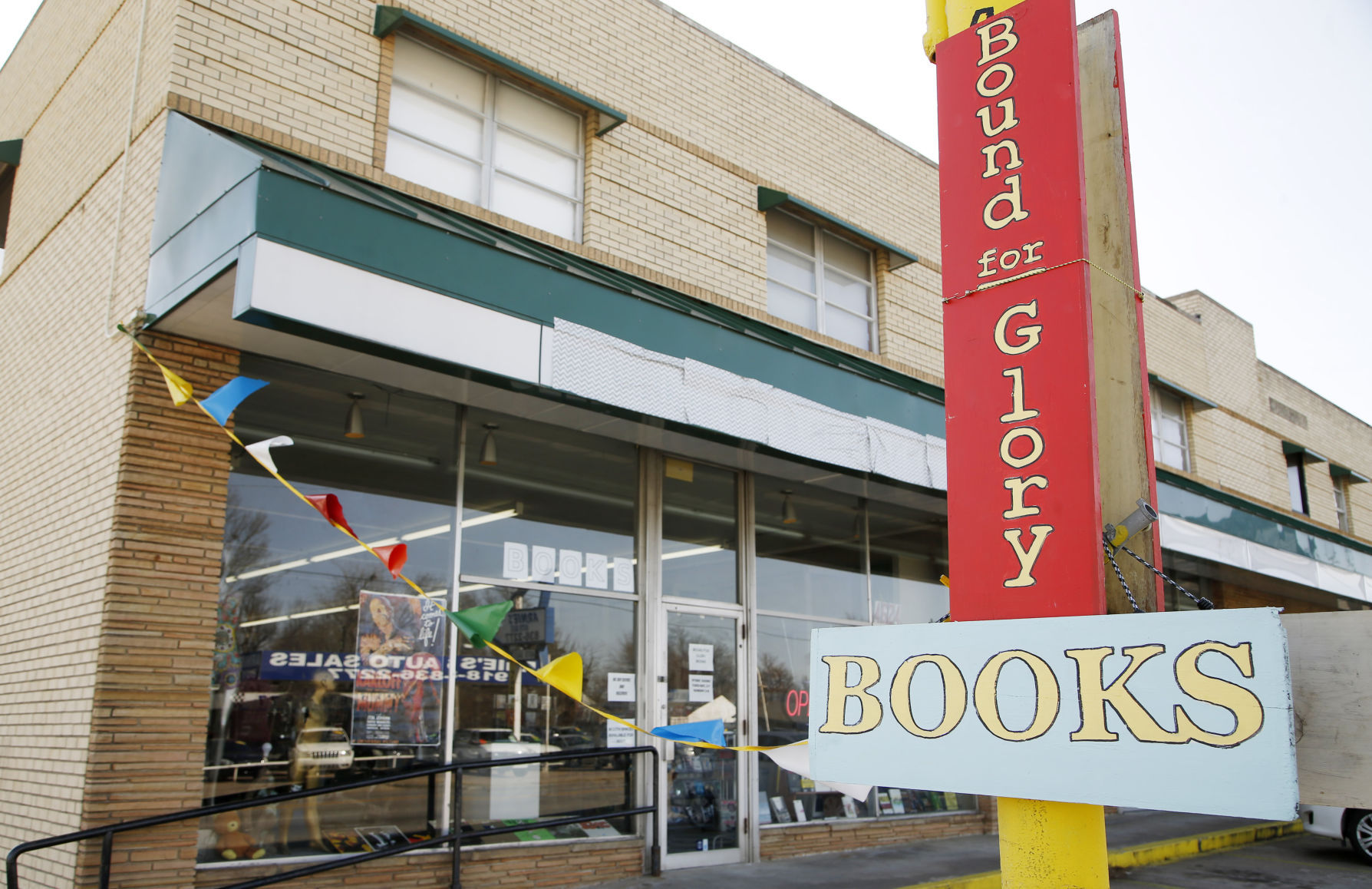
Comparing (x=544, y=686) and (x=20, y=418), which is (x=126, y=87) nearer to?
(x=20, y=418)

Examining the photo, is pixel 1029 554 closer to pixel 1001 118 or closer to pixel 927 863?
pixel 1001 118

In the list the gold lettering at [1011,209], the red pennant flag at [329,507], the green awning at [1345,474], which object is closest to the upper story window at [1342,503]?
the green awning at [1345,474]

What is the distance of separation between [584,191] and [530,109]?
925 millimetres

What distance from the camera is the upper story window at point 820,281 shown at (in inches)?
470

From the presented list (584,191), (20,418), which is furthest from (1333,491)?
(20,418)

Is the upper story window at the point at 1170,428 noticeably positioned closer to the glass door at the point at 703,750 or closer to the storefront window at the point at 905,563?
the storefront window at the point at 905,563

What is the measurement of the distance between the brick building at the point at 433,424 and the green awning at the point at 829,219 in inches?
2.5

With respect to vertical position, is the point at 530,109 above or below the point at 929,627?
above

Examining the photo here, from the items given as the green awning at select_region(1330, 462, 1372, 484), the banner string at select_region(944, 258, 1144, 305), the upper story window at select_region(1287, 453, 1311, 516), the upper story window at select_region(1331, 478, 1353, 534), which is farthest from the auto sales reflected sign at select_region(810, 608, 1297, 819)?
the upper story window at select_region(1331, 478, 1353, 534)

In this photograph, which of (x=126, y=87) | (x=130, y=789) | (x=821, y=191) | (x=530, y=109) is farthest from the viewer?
(x=821, y=191)

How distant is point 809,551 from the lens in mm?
11578

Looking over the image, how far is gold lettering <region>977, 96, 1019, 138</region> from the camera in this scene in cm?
378

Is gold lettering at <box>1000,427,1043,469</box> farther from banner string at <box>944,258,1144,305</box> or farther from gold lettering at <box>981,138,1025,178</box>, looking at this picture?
gold lettering at <box>981,138,1025,178</box>

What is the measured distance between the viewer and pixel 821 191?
1239 cm
